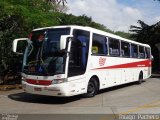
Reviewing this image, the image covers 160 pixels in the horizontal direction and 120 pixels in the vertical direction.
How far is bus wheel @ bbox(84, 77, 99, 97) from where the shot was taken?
15.9 metres

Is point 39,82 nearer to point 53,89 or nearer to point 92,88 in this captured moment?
point 53,89

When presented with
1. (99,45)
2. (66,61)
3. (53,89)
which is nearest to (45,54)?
(66,61)

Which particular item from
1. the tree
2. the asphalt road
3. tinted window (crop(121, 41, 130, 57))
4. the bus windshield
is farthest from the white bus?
the tree

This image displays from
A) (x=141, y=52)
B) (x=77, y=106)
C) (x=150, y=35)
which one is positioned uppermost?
(x=150, y=35)

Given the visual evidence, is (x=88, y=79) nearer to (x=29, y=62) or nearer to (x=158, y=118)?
(x=29, y=62)

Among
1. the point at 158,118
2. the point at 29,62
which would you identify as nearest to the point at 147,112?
the point at 158,118

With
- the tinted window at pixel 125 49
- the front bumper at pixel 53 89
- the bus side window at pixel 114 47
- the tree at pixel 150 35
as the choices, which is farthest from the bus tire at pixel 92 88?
the tree at pixel 150 35

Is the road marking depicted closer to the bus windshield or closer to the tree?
the bus windshield

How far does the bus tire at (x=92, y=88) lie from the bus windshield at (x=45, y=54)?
8.28ft

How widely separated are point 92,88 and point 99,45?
2.04m

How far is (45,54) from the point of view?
14312mm

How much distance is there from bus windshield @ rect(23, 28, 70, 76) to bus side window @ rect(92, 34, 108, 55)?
7.10 feet

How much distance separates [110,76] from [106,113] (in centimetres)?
623

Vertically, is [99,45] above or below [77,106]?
above
